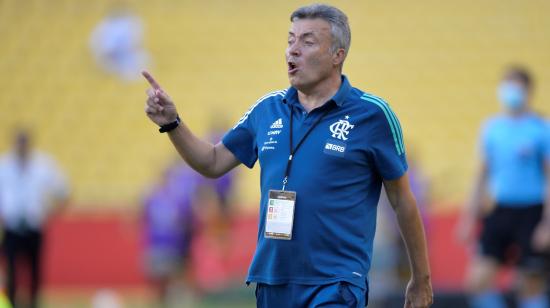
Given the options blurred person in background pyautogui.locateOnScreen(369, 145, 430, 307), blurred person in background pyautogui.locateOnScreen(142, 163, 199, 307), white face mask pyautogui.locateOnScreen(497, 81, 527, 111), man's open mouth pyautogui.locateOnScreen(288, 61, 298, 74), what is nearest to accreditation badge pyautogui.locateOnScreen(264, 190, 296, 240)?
man's open mouth pyautogui.locateOnScreen(288, 61, 298, 74)

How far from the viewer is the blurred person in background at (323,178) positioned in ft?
15.8

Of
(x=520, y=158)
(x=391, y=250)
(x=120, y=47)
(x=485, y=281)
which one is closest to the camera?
(x=520, y=158)

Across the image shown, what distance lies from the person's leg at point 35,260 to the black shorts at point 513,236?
5.47 meters

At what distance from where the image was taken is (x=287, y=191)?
4840 millimetres

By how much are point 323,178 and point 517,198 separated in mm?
5354

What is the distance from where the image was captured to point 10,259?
41.1ft

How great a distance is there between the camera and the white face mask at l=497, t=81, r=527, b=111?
31.9ft

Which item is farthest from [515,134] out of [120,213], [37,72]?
[37,72]

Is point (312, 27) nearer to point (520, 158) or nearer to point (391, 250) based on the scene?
point (520, 158)

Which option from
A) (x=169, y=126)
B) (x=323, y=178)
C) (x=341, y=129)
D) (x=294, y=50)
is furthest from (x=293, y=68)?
(x=169, y=126)

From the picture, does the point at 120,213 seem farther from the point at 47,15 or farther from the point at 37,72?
the point at 47,15

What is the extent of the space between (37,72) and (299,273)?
17581mm

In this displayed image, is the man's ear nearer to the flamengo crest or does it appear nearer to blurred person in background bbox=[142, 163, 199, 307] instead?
the flamengo crest

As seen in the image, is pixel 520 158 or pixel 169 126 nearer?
pixel 169 126
